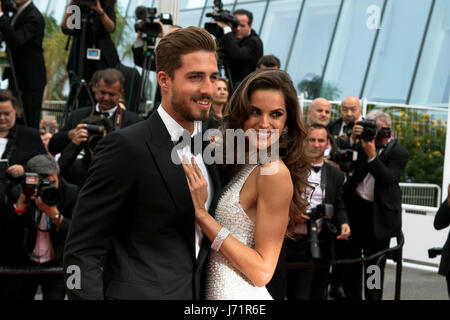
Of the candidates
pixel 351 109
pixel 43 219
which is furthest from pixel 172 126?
pixel 351 109

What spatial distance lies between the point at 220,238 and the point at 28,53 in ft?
13.3

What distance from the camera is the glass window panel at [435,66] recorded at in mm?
12984

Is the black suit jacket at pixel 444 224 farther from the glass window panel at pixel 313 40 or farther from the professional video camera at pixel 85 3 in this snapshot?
the glass window panel at pixel 313 40

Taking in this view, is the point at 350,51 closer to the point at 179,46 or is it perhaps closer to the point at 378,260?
A: the point at 378,260

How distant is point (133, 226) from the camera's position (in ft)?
6.23

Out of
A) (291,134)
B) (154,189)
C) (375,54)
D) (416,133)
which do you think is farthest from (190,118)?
(375,54)

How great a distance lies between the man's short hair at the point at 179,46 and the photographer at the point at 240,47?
12.4 ft

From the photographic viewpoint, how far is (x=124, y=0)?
851 inches

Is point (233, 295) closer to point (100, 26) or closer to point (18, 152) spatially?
point (18, 152)

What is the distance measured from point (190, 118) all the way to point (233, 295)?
24.0 inches

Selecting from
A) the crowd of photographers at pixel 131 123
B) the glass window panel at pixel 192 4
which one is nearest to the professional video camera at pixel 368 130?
the crowd of photographers at pixel 131 123

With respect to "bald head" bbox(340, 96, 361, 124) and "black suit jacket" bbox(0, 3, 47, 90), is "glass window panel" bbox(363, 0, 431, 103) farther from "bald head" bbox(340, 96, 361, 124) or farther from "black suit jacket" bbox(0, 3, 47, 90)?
"black suit jacket" bbox(0, 3, 47, 90)
